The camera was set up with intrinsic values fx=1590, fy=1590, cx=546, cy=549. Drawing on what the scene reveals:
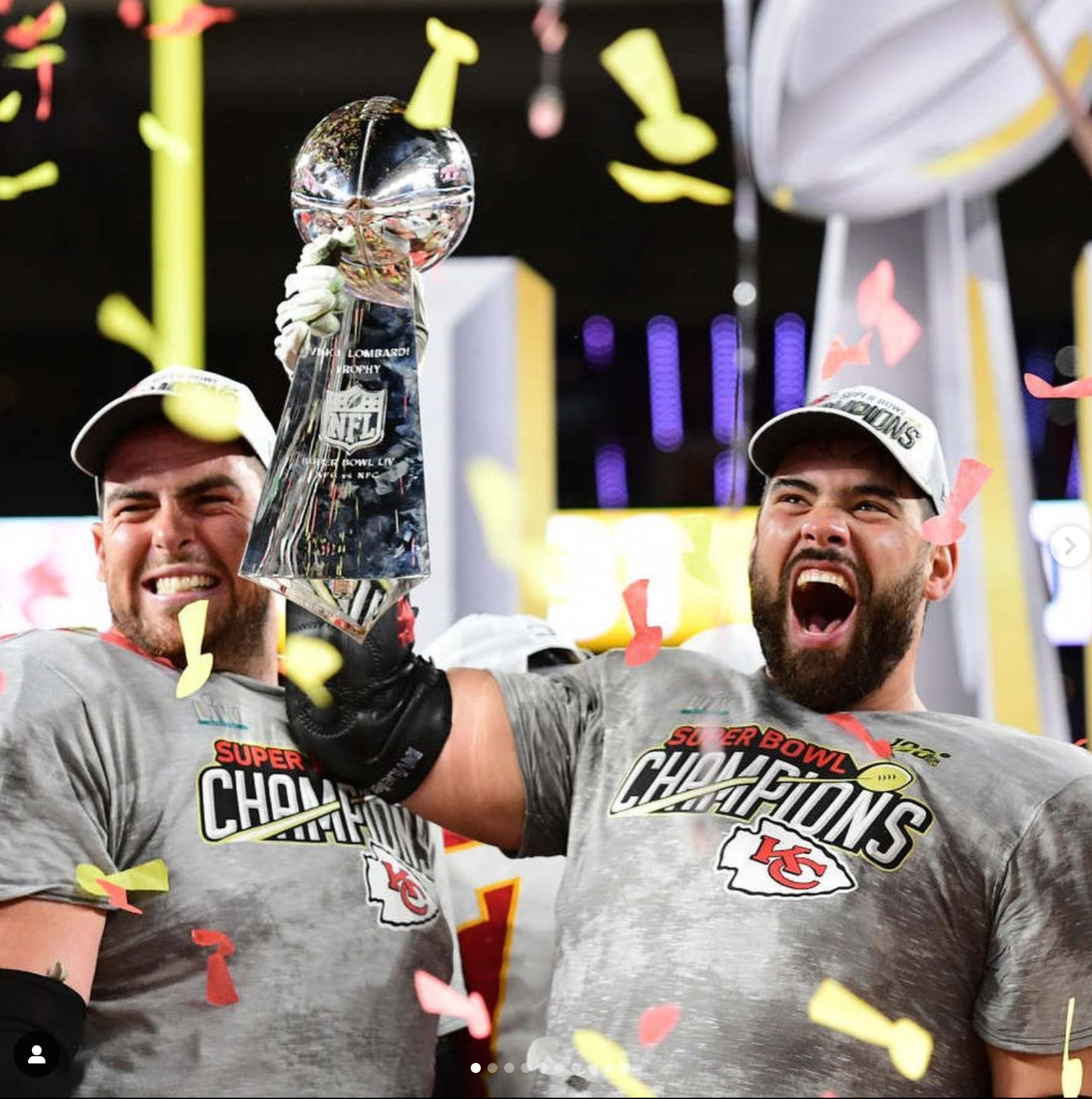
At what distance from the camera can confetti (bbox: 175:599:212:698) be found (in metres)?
1.83

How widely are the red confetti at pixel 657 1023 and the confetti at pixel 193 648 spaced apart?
63 centimetres

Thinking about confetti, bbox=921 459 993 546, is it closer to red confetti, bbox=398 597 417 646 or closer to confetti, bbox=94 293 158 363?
red confetti, bbox=398 597 417 646

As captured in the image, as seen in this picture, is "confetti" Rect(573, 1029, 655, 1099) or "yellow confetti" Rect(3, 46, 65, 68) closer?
"confetti" Rect(573, 1029, 655, 1099)

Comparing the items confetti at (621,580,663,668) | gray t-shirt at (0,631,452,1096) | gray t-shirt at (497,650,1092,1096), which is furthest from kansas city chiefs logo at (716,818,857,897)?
gray t-shirt at (0,631,452,1096)

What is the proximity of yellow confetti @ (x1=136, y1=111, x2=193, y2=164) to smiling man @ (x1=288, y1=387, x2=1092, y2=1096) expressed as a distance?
77.2 inches

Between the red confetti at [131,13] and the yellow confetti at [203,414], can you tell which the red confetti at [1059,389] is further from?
the red confetti at [131,13]

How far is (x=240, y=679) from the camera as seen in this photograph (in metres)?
1.86

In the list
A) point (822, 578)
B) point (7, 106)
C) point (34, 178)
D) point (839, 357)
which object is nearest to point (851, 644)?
point (822, 578)

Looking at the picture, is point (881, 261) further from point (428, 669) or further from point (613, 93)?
point (428, 669)

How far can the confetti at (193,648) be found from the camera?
1827 mm

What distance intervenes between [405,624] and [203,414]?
14.7 inches

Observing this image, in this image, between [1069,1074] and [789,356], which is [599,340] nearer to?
[789,356]

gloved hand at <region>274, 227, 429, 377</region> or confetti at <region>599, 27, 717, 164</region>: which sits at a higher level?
confetti at <region>599, 27, 717, 164</region>

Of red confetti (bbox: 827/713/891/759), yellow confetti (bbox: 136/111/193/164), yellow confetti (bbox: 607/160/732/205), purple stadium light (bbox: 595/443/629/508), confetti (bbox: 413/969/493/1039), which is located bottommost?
confetti (bbox: 413/969/493/1039)
